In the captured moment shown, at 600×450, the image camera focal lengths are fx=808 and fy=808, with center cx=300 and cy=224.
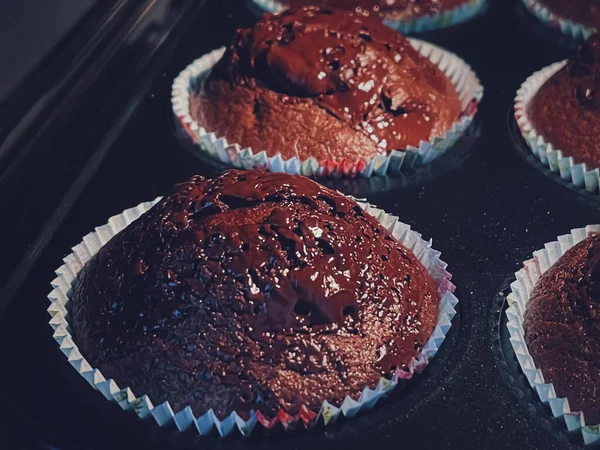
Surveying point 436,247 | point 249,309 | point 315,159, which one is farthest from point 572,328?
point 315,159

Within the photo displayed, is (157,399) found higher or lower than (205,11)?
lower

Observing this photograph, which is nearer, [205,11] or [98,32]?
[98,32]

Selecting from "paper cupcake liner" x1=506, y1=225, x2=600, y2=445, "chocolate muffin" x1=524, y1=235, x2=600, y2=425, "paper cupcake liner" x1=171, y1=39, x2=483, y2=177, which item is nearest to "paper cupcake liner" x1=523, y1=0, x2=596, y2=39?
"paper cupcake liner" x1=171, y1=39, x2=483, y2=177

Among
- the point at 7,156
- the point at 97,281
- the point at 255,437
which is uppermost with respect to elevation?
the point at 7,156

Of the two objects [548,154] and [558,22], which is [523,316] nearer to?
[548,154]

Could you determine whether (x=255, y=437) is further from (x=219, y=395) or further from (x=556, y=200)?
(x=556, y=200)

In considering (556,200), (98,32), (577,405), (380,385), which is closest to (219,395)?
(380,385)
